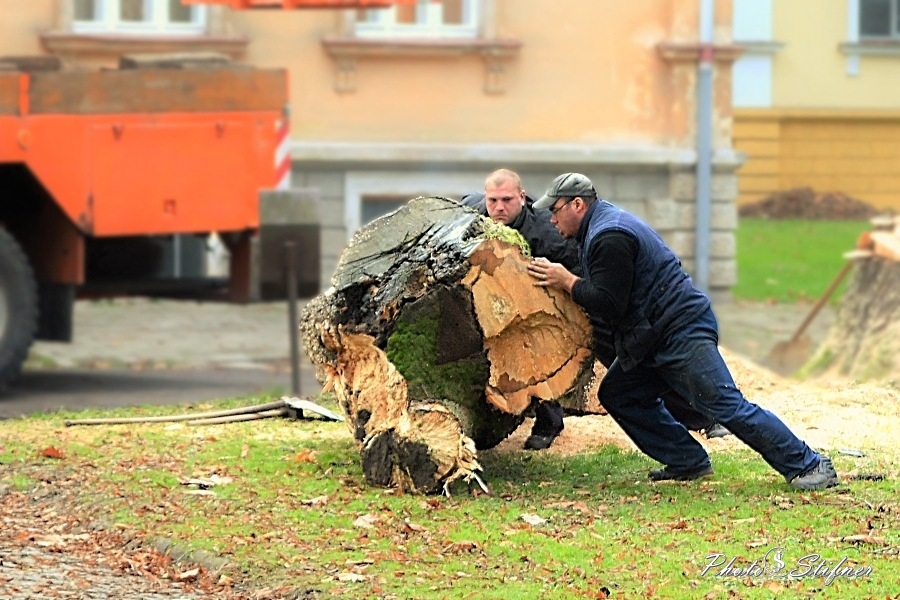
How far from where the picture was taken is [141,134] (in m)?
11.3

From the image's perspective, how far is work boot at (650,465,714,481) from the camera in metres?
7.03

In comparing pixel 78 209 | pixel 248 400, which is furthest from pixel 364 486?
pixel 78 209

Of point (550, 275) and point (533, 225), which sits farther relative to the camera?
point (533, 225)

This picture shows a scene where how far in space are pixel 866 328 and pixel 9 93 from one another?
22.6 feet

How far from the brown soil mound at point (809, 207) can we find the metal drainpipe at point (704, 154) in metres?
9.41

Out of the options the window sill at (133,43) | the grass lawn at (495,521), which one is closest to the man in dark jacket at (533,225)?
the grass lawn at (495,521)

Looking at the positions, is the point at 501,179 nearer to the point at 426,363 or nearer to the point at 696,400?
the point at 426,363

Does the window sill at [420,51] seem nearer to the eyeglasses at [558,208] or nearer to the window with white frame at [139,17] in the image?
the window with white frame at [139,17]

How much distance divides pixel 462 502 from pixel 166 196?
17.5 feet

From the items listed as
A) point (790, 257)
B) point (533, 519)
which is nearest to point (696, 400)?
point (533, 519)

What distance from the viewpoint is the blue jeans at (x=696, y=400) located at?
6.66 m

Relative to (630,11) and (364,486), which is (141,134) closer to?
(364,486)

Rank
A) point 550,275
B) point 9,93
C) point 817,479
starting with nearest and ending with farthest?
1. point 817,479
2. point 550,275
3. point 9,93

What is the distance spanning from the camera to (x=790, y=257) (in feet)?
70.8
